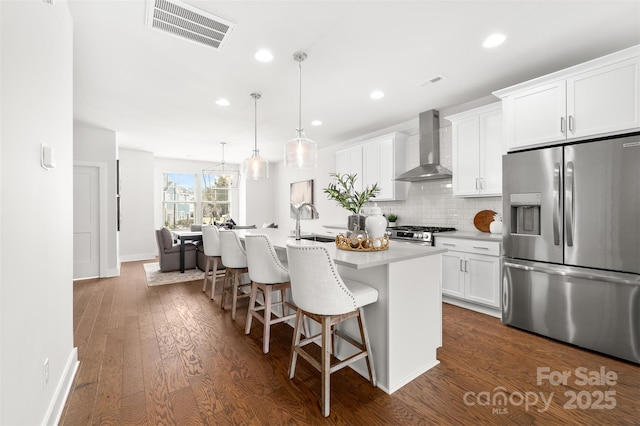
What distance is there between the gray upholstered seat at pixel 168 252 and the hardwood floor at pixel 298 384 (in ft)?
8.38

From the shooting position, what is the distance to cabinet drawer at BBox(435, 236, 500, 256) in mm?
3166

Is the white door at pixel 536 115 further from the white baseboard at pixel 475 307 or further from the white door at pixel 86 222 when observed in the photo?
the white door at pixel 86 222

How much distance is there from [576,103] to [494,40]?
3.04 ft

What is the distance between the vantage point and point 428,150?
4348 mm

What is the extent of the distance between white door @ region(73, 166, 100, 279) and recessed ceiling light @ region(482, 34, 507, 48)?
A: 5969mm

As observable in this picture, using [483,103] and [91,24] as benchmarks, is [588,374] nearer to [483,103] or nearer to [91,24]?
[483,103]

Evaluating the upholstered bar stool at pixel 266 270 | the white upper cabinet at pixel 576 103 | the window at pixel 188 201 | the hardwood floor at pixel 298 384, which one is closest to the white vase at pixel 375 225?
the hardwood floor at pixel 298 384

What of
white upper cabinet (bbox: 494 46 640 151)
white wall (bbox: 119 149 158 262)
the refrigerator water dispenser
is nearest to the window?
white wall (bbox: 119 149 158 262)

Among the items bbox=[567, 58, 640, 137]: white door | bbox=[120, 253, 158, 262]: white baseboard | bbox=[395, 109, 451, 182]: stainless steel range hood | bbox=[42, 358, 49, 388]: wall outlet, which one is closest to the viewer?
bbox=[42, 358, 49, 388]: wall outlet

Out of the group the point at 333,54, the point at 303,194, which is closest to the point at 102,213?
the point at 303,194

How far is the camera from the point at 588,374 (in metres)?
2.12

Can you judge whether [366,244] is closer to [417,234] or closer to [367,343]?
[367,343]

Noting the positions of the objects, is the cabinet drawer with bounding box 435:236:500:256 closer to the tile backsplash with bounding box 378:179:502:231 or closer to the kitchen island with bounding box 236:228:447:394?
the tile backsplash with bounding box 378:179:502:231

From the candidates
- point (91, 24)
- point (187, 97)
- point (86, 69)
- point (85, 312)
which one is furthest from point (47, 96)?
point (85, 312)
